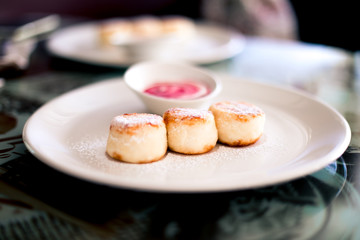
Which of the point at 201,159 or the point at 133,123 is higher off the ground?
the point at 133,123

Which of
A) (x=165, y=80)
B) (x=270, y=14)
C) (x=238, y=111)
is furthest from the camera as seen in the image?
(x=270, y=14)

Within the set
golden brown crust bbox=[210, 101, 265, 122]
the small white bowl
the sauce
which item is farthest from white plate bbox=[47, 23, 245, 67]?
golden brown crust bbox=[210, 101, 265, 122]

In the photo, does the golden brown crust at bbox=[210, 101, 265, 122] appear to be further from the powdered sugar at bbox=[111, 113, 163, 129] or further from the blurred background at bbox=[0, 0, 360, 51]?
the blurred background at bbox=[0, 0, 360, 51]

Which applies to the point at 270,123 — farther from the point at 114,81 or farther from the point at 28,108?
the point at 28,108

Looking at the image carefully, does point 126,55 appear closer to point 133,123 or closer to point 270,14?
point 133,123

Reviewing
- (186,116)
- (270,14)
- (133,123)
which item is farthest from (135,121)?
(270,14)

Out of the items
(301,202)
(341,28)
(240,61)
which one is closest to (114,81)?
(240,61)
